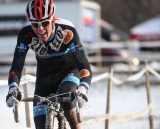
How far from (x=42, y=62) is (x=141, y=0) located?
95.5 ft

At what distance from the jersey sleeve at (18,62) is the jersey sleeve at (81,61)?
1.43 feet

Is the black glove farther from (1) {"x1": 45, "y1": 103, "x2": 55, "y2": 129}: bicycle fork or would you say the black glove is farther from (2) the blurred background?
(2) the blurred background

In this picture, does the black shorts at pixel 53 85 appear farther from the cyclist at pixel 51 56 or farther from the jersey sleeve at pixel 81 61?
the jersey sleeve at pixel 81 61

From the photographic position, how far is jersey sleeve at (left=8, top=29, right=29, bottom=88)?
5863 mm

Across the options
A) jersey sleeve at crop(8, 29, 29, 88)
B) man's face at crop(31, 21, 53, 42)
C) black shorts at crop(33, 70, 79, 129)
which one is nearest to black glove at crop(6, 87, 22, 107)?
jersey sleeve at crop(8, 29, 29, 88)

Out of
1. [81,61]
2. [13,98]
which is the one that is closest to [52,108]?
[13,98]

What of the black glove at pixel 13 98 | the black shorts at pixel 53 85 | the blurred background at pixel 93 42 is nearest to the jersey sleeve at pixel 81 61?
the black shorts at pixel 53 85

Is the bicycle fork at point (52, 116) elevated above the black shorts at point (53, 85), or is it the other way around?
the black shorts at point (53, 85)

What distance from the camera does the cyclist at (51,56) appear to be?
5.87 m

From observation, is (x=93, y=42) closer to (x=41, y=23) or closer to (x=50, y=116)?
(x=41, y=23)

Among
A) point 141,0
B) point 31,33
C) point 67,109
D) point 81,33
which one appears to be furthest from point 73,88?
point 141,0

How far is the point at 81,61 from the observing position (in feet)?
19.6

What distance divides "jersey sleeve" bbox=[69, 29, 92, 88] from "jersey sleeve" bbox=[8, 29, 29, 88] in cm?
44

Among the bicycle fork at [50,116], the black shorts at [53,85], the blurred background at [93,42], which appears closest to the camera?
the bicycle fork at [50,116]
